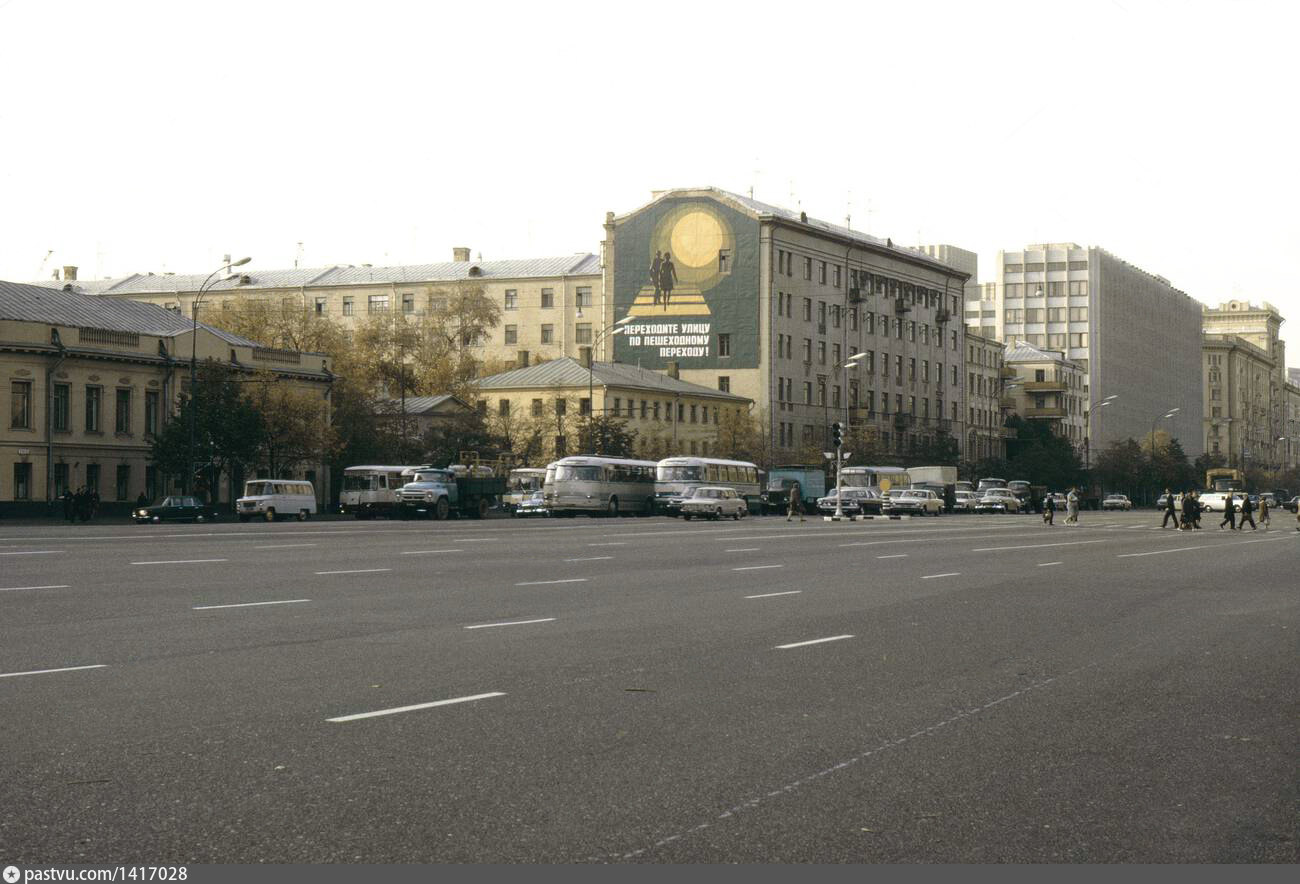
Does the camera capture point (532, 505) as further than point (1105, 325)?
No

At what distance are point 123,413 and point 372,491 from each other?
41.6 feet

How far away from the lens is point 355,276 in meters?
139

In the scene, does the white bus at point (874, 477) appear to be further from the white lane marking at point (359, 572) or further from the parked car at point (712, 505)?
the white lane marking at point (359, 572)

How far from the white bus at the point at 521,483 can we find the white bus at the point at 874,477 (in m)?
19.3

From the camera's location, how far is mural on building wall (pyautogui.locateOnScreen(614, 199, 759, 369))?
375 ft

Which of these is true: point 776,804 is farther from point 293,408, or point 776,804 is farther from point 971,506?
point 971,506

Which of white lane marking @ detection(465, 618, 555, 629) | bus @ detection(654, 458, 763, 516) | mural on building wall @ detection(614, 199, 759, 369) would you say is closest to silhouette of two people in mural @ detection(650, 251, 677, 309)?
mural on building wall @ detection(614, 199, 759, 369)

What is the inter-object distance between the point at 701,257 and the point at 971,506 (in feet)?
96.0

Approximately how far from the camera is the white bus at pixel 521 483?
79250 millimetres

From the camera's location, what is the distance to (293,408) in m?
74.6

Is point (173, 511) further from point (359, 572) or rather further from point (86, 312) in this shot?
point (359, 572)

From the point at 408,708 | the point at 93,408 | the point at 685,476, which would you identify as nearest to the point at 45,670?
the point at 408,708

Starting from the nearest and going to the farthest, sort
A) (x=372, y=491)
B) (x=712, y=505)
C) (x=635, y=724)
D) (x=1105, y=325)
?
1. (x=635, y=724)
2. (x=712, y=505)
3. (x=372, y=491)
4. (x=1105, y=325)

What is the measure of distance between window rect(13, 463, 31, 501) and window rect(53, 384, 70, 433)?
2338 millimetres
